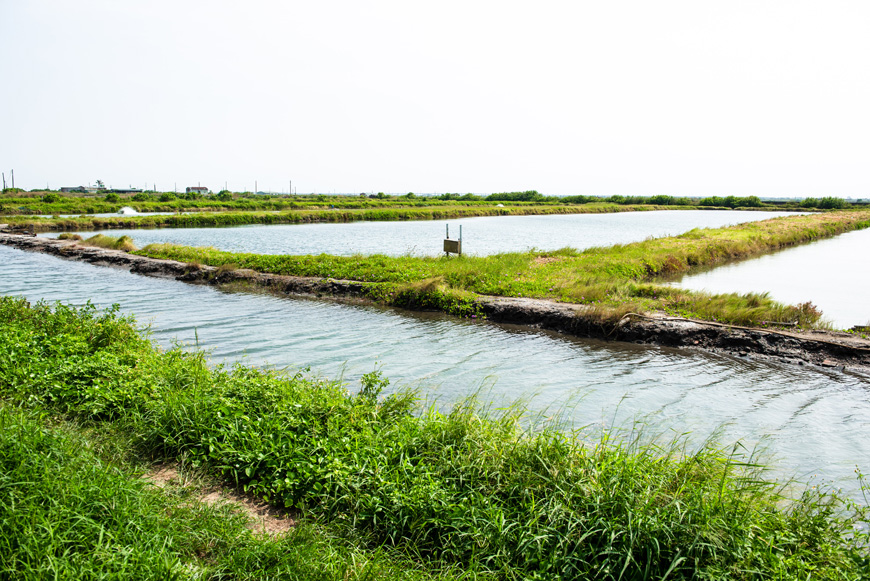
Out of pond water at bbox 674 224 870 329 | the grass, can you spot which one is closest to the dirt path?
the grass

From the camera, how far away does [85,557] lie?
10.2 ft

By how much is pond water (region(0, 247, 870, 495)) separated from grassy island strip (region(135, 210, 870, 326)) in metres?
1.06

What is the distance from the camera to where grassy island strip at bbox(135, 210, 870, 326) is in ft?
38.1

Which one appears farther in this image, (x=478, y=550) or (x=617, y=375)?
(x=617, y=375)

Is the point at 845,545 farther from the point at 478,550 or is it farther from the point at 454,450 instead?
the point at 454,450

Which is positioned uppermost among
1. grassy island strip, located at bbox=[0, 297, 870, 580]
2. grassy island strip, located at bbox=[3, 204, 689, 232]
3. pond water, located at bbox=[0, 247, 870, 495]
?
grassy island strip, located at bbox=[3, 204, 689, 232]

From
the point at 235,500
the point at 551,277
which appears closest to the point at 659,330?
the point at 551,277

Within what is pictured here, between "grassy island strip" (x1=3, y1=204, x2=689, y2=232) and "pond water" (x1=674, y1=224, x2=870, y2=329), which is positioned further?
"grassy island strip" (x1=3, y1=204, x2=689, y2=232)

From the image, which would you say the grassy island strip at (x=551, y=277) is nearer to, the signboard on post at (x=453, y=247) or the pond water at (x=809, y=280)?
the signboard on post at (x=453, y=247)

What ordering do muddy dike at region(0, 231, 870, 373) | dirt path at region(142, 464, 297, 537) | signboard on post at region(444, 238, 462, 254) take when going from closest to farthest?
dirt path at region(142, 464, 297, 537), muddy dike at region(0, 231, 870, 373), signboard on post at region(444, 238, 462, 254)

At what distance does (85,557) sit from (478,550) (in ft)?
7.80

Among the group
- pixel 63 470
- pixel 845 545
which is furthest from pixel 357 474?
pixel 845 545

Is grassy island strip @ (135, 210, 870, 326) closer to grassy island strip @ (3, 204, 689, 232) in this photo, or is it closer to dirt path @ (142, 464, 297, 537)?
dirt path @ (142, 464, 297, 537)

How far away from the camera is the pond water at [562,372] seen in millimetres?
6570
